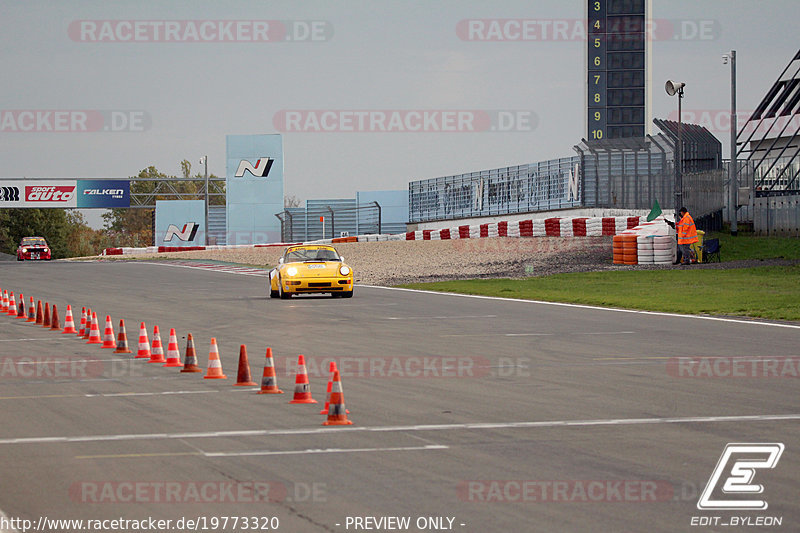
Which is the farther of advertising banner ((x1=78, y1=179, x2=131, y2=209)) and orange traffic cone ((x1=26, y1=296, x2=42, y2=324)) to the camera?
advertising banner ((x1=78, y1=179, x2=131, y2=209))

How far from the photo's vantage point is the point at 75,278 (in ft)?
132

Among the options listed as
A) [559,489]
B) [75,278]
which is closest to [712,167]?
[75,278]

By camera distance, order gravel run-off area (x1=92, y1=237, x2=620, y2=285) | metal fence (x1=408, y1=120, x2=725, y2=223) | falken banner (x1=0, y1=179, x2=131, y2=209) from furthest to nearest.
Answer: falken banner (x1=0, y1=179, x2=131, y2=209) < metal fence (x1=408, y1=120, x2=725, y2=223) < gravel run-off area (x1=92, y1=237, x2=620, y2=285)

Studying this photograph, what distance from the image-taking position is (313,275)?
1057 inches

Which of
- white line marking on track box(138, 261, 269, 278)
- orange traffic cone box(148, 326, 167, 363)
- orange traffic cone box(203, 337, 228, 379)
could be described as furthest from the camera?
white line marking on track box(138, 261, 269, 278)

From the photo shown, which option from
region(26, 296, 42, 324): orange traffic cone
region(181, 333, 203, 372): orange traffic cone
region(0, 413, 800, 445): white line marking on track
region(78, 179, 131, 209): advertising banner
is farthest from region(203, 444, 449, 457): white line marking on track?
region(78, 179, 131, 209): advertising banner

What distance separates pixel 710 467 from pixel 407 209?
77.5 meters

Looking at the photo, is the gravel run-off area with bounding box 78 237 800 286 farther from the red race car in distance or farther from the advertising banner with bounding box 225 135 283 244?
the advertising banner with bounding box 225 135 283 244

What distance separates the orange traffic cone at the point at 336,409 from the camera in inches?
365

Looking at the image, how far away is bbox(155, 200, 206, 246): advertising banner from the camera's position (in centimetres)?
8431

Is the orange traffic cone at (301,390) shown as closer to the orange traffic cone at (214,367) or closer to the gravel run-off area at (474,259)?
the orange traffic cone at (214,367)

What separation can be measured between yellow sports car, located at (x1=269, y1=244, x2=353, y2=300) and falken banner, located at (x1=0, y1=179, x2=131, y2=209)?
54.7m

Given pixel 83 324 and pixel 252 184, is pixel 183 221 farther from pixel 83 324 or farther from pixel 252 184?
pixel 83 324

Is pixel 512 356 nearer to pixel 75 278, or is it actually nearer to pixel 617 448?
pixel 617 448
